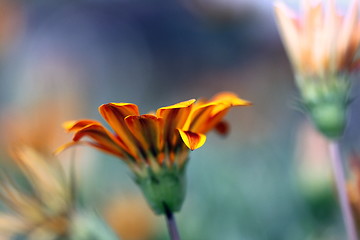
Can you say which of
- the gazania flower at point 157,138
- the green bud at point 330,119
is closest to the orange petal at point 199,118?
the gazania flower at point 157,138

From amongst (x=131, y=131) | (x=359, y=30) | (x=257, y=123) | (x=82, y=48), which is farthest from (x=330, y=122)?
(x=82, y=48)

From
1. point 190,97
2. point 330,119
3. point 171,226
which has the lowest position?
point 171,226

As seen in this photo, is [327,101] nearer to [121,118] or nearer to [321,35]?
[321,35]

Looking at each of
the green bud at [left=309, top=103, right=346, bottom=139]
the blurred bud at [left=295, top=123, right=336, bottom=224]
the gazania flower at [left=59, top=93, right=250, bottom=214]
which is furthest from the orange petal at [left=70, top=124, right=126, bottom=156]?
the blurred bud at [left=295, top=123, right=336, bottom=224]

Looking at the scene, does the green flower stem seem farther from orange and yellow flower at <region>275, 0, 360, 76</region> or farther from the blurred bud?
the blurred bud

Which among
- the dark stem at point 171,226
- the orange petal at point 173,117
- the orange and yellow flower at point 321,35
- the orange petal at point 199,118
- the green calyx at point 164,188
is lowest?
the dark stem at point 171,226

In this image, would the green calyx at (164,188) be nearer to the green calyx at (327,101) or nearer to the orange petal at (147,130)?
A: the orange petal at (147,130)

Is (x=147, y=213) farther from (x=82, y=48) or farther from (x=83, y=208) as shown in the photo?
(x=82, y=48)

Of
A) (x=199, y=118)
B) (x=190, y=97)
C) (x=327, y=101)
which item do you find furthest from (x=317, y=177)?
(x=190, y=97)
